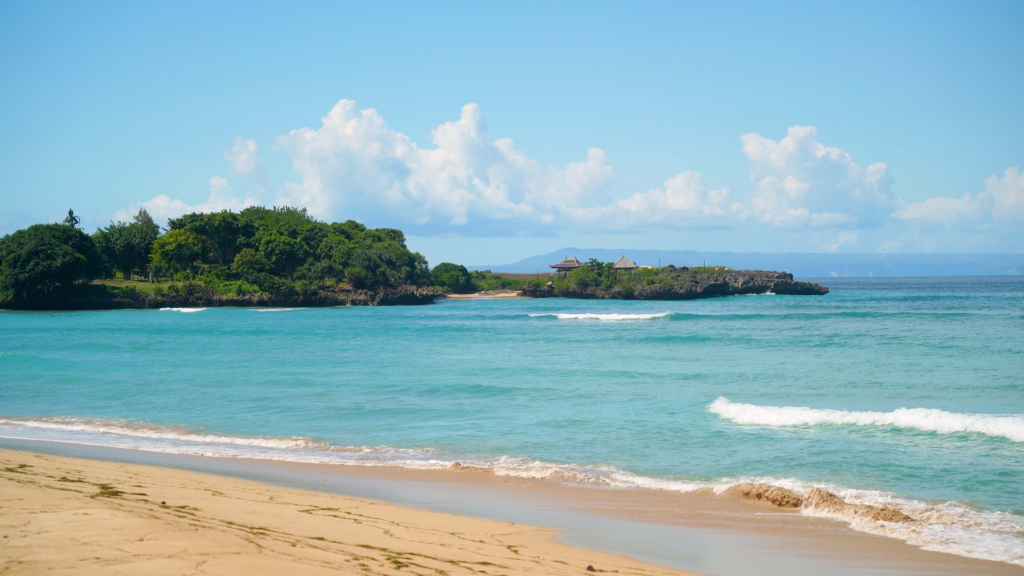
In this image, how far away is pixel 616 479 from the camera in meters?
9.41

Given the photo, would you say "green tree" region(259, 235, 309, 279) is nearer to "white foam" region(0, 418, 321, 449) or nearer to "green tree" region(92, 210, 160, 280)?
"green tree" region(92, 210, 160, 280)

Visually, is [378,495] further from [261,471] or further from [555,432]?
[555,432]

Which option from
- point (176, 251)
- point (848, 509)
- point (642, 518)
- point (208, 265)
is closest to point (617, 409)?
point (642, 518)

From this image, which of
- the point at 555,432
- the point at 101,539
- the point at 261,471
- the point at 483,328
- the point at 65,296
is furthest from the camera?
the point at 65,296

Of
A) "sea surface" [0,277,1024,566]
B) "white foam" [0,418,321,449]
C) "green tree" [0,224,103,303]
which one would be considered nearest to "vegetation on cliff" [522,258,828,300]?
"sea surface" [0,277,1024,566]

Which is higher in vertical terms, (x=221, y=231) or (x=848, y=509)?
(x=221, y=231)

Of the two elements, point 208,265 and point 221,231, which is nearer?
point 221,231

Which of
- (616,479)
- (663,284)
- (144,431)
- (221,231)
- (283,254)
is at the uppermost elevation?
(221,231)

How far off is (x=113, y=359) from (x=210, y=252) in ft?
194

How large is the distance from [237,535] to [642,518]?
4.70 metres

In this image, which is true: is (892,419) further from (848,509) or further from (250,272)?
(250,272)

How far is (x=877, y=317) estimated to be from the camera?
41.8 m

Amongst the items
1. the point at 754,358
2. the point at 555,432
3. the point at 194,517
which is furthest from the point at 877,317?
the point at 194,517

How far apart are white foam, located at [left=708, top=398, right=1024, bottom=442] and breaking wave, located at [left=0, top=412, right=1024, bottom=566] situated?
29.4 inches
